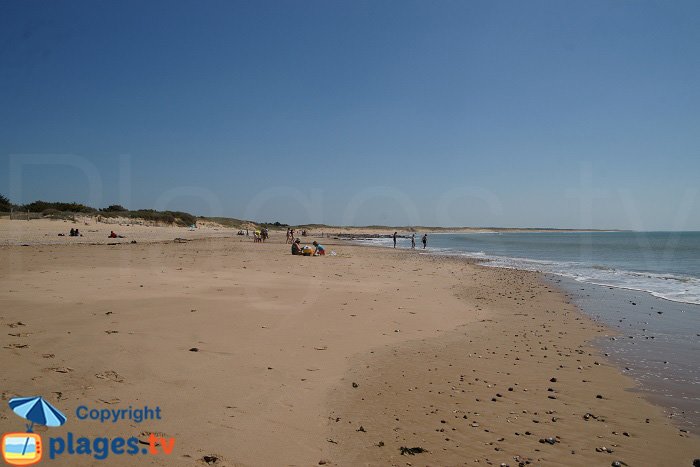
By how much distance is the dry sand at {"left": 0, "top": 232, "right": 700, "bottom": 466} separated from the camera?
156 inches

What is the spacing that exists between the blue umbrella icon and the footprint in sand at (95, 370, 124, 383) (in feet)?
2.66

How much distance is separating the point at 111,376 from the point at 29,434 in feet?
4.49

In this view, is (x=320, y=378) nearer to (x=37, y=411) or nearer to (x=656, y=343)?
(x=37, y=411)

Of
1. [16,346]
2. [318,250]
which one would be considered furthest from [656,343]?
[318,250]

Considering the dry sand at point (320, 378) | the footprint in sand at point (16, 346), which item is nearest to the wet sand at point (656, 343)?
the dry sand at point (320, 378)

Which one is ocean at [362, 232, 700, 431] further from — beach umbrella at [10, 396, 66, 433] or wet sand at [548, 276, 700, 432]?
beach umbrella at [10, 396, 66, 433]

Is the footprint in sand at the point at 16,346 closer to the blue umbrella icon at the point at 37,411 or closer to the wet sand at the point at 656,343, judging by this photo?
the blue umbrella icon at the point at 37,411

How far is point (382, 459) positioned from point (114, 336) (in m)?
4.90

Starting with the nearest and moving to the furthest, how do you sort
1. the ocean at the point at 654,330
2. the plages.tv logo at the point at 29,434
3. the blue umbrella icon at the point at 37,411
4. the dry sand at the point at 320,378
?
the plages.tv logo at the point at 29,434 < the blue umbrella icon at the point at 37,411 < the dry sand at the point at 320,378 < the ocean at the point at 654,330

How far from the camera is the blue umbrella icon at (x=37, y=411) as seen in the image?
3.63 meters

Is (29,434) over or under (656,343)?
over

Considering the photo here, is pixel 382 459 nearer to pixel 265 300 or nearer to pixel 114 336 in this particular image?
pixel 114 336

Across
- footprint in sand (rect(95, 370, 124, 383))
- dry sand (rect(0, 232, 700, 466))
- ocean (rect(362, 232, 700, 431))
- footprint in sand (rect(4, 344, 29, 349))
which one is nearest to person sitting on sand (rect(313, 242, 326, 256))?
ocean (rect(362, 232, 700, 431))

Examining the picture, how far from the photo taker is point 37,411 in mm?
3727
